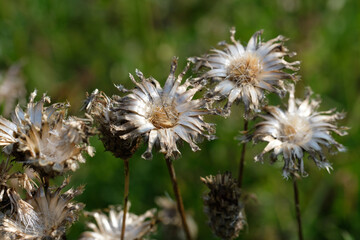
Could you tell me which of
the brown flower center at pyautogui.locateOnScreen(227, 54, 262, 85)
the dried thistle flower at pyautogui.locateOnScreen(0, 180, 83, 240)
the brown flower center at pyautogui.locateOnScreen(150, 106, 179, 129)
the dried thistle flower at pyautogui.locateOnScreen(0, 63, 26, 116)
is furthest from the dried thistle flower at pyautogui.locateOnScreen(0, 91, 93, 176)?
the dried thistle flower at pyautogui.locateOnScreen(0, 63, 26, 116)

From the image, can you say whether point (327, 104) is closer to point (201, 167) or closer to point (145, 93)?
point (201, 167)

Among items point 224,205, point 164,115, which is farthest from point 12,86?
point 224,205

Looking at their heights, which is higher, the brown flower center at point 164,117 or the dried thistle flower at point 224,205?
the brown flower center at point 164,117

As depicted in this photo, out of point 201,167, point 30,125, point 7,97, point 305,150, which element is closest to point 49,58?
point 7,97

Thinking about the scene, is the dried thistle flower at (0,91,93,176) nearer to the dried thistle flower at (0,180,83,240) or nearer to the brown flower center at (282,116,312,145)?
the dried thistle flower at (0,180,83,240)

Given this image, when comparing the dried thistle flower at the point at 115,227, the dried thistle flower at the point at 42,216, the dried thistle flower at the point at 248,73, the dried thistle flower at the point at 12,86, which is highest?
the dried thistle flower at the point at 12,86

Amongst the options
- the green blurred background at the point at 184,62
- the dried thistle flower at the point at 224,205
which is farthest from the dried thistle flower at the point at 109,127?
the green blurred background at the point at 184,62

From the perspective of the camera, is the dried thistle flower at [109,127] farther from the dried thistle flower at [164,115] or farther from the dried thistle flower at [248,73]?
Result: the dried thistle flower at [248,73]

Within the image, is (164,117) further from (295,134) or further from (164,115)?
(295,134)
